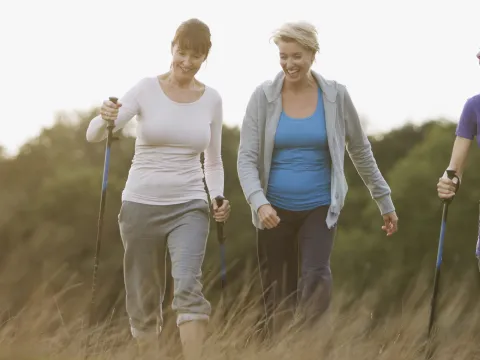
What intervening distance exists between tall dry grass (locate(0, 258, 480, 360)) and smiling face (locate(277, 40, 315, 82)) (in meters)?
1.23

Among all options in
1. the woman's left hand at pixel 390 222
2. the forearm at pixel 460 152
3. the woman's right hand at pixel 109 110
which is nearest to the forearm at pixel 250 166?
the woman's right hand at pixel 109 110

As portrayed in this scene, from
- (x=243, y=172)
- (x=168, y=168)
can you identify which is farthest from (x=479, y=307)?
(x=168, y=168)

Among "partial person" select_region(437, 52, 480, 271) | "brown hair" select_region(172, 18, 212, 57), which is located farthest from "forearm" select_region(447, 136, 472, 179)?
"brown hair" select_region(172, 18, 212, 57)

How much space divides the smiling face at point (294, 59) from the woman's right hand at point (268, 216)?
0.75 metres

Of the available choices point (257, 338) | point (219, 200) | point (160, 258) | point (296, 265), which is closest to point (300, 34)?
point (219, 200)

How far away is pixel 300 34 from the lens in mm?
5977

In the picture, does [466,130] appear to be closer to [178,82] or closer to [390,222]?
[390,222]

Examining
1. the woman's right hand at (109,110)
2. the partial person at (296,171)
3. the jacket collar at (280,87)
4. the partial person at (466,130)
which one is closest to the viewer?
the partial person at (466,130)

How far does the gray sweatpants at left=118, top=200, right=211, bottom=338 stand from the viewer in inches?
232

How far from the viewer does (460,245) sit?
3722cm

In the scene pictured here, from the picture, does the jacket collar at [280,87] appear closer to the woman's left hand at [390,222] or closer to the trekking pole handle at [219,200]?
the trekking pole handle at [219,200]

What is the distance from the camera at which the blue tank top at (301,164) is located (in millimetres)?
6082

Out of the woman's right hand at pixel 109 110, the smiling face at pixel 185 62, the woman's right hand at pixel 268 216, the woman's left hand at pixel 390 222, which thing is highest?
the smiling face at pixel 185 62

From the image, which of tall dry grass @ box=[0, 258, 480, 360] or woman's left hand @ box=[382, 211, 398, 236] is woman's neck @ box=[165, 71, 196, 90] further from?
woman's left hand @ box=[382, 211, 398, 236]
